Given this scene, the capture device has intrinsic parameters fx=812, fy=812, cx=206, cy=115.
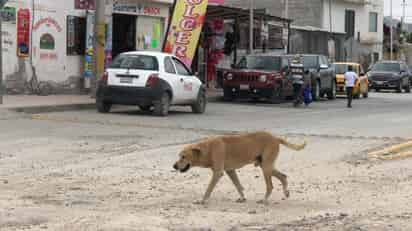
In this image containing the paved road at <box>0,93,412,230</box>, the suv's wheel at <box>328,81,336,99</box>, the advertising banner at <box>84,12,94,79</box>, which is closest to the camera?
the paved road at <box>0,93,412,230</box>

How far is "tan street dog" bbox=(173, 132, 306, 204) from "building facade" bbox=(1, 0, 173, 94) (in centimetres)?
1582

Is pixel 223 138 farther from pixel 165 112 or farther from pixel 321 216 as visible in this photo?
pixel 165 112

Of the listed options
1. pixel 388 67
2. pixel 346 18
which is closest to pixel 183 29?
pixel 388 67

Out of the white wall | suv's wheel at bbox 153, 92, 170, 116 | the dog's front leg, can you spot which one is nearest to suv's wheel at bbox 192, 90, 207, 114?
suv's wheel at bbox 153, 92, 170, 116

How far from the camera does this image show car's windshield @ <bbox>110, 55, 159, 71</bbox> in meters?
19.9

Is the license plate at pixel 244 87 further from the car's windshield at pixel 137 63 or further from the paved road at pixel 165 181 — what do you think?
the paved road at pixel 165 181

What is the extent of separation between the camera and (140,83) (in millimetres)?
19734

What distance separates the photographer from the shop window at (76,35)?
2583 centimetres

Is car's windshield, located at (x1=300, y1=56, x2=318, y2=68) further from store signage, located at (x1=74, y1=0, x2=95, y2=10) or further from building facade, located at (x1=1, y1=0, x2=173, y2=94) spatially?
store signage, located at (x1=74, y1=0, x2=95, y2=10)

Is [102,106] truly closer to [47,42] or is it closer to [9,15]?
[9,15]

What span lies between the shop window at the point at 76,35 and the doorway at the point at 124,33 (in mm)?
2583

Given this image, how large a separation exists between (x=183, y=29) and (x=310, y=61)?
7.83 metres

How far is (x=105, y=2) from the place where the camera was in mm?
23922

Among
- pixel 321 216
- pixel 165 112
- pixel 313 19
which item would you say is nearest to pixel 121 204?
pixel 321 216
